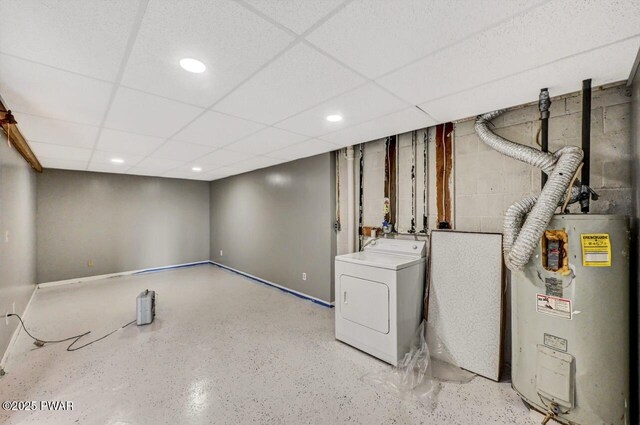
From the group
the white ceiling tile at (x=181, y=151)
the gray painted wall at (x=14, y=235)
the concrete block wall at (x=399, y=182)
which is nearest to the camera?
the gray painted wall at (x=14, y=235)

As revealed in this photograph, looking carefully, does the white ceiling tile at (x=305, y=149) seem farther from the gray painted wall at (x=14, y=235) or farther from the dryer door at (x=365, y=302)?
the gray painted wall at (x=14, y=235)

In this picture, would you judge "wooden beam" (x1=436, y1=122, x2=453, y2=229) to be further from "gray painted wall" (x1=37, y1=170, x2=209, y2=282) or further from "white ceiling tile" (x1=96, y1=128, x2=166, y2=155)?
"gray painted wall" (x1=37, y1=170, x2=209, y2=282)

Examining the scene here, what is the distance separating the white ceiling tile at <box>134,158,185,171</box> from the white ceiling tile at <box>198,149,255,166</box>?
477 millimetres

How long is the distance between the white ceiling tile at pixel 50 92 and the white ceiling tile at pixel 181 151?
0.98 metres

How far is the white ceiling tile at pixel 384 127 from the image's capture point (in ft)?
8.07

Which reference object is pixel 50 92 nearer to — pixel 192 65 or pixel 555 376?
pixel 192 65

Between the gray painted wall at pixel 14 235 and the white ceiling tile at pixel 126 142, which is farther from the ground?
the white ceiling tile at pixel 126 142

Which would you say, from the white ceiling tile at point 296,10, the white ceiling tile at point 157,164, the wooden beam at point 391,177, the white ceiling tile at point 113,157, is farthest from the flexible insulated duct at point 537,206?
the white ceiling tile at point 113,157

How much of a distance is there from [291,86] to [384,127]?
127cm

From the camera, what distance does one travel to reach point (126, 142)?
323 cm

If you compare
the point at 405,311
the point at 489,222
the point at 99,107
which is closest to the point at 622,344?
the point at 489,222

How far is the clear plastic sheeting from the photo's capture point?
2.04 metres

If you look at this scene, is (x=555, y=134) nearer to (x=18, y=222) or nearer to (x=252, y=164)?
(x=252, y=164)

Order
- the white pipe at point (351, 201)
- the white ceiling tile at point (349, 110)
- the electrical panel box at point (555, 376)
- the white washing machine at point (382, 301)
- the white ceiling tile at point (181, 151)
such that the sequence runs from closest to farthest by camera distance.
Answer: the electrical panel box at point (555, 376), the white ceiling tile at point (349, 110), the white washing machine at point (382, 301), the white ceiling tile at point (181, 151), the white pipe at point (351, 201)
